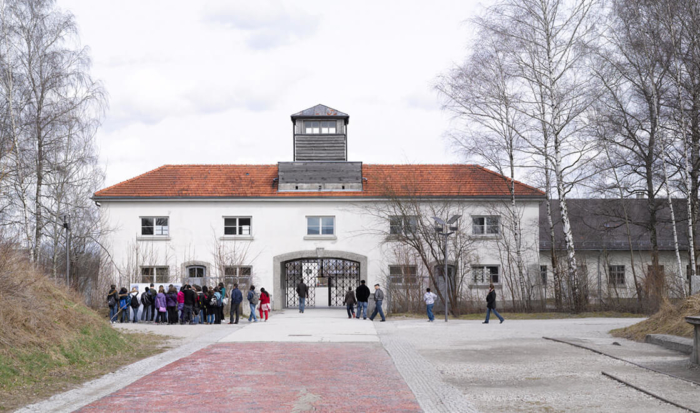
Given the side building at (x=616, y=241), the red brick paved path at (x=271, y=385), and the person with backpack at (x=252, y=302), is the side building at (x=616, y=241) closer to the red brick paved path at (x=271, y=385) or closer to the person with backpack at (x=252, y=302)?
the person with backpack at (x=252, y=302)

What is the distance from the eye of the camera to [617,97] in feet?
91.6

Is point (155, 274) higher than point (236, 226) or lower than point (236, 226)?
lower

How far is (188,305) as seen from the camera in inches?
1012

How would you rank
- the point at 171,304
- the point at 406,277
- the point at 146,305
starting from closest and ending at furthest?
the point at 171,304 < the point at 146,305 < the point at 406,277

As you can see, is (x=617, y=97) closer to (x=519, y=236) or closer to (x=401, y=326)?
(x=519, y=236)

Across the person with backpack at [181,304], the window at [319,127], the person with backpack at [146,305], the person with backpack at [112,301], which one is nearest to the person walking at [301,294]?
the person with backpack at [146,305]

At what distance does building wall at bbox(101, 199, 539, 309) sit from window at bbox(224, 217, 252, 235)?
0.94 ft

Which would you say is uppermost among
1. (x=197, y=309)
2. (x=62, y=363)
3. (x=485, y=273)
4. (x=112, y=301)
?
(x=485, y=273)

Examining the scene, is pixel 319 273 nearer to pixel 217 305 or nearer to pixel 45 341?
pixel 217 305

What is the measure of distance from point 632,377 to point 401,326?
43.9 ft

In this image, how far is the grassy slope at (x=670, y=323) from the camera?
49.3 feet

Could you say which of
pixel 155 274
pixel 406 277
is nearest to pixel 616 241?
pixel 406 277

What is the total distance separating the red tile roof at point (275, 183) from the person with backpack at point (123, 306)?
10.0 m

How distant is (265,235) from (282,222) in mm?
1108
